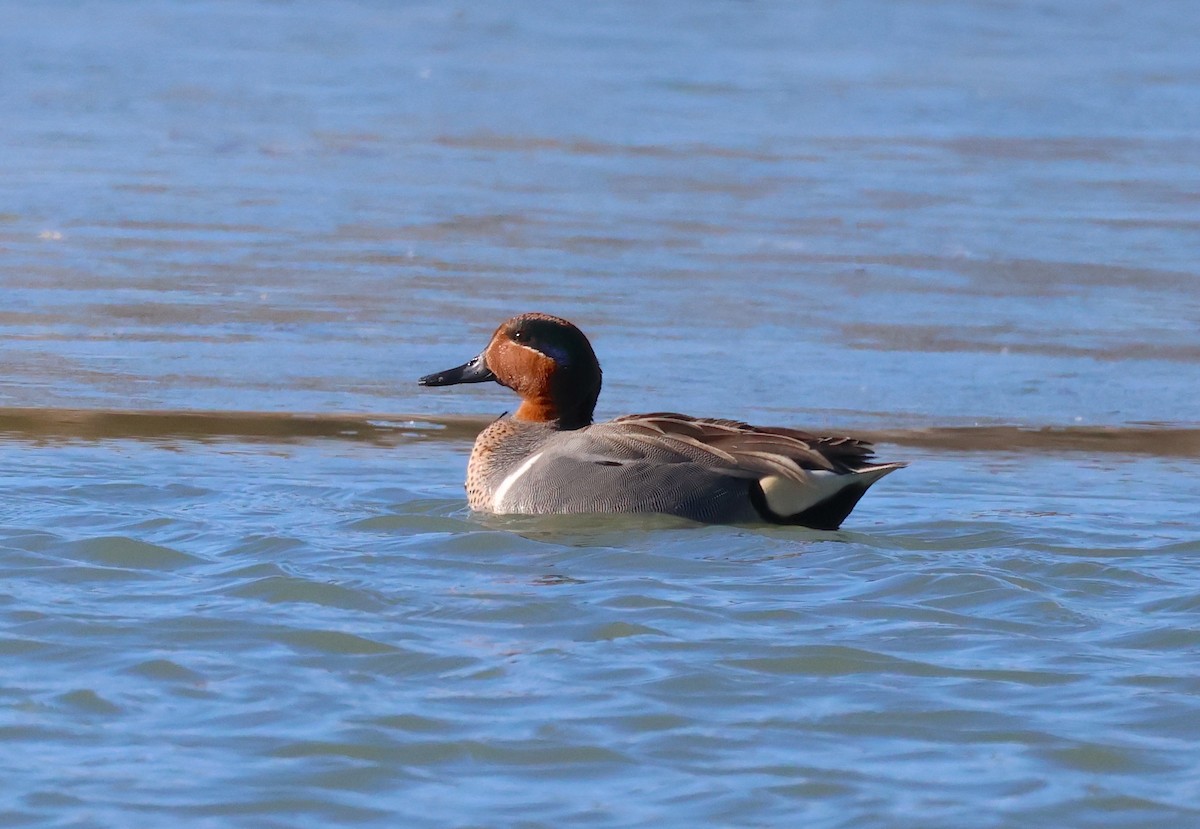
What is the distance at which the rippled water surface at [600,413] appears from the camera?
4.21 metres

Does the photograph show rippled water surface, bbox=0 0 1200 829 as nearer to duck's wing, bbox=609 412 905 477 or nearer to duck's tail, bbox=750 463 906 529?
duck's tail, bbox=750 463 906 529

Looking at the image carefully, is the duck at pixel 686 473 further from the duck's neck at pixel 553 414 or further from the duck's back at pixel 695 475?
the duck's neck at pixel 553 414

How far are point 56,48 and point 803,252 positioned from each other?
318 inches

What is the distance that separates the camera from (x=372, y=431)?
26.1 feet

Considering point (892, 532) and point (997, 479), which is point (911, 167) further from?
point (892, 532)

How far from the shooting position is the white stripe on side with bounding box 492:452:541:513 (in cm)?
668

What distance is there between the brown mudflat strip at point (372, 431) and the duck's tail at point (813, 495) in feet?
5.05

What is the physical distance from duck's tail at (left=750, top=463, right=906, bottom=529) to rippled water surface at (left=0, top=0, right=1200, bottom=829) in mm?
74

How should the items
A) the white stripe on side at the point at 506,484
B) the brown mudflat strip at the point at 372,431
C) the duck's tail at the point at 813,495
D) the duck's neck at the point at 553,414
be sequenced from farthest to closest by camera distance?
the brown mudflat strip at the point at 372,431
the duck's neck at the point at 553,414
the white stripe on side at the point at 506,484
the duck's tail at the point at 813,495

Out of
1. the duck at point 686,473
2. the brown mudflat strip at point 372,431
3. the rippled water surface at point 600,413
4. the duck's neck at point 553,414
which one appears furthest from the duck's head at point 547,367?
the brown mudflat strip at point 372,431

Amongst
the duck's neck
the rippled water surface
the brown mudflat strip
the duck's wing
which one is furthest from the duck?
the brown mudflat strip

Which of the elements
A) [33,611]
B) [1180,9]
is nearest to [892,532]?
[33,611]

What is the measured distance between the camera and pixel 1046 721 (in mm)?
4449

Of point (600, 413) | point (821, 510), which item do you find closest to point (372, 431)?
point (600, 413)
